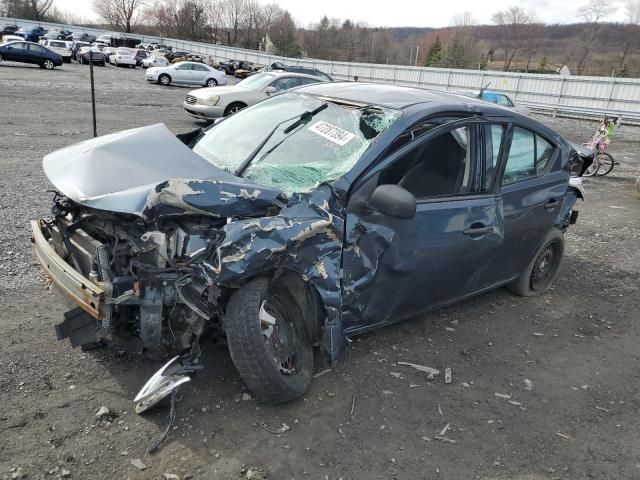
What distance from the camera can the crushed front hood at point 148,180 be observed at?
2.69 m

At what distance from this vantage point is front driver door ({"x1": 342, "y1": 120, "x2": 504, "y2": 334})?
3191mm

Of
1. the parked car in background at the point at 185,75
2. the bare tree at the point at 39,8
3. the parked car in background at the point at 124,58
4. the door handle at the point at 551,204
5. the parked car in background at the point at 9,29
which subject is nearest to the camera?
the door handle at the point at 551,204

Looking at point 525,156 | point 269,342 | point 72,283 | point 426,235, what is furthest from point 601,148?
point 72,283

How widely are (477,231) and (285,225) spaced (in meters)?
1.62

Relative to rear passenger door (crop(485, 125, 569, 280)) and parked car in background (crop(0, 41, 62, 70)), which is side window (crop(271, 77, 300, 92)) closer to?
rear passenger door (crop(485, 125, 569, 280))

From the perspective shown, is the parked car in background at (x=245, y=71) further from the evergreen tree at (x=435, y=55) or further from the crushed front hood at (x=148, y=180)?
the crushed front hood at (x=148, y=180)

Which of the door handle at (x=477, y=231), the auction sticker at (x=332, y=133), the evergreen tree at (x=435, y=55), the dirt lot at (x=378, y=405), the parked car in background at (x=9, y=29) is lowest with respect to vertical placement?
the dirt lot at (x=378, y=405)

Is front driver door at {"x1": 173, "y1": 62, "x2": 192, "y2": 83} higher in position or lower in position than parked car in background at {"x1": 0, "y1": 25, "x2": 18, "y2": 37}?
lower

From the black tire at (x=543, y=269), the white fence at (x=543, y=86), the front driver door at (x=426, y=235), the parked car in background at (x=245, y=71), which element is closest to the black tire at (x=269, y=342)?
the front driver door at (x=426, y=235)

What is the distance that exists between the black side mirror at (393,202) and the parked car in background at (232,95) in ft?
37.0

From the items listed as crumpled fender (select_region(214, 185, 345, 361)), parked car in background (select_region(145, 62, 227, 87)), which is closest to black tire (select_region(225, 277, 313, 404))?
crumpled fender (select_region(214, 185, 345, 361))

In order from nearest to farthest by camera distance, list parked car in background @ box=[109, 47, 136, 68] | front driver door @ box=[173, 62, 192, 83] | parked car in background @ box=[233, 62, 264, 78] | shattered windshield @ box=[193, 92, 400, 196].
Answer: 1. shattered windshield @ box=[193, 92, 400, 196]
2. front driver door @ box=[173, 62, 192, 83]
3. parked car in background @ box=[233, 62, 264, 78]
4. parked car in background @ box=[109, 47, 136, 68]

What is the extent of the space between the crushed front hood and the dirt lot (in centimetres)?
114

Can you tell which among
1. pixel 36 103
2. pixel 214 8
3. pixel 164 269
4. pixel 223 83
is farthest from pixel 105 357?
pixel 214 8
